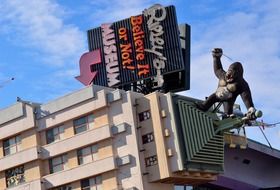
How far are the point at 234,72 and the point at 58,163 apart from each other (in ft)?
57.5

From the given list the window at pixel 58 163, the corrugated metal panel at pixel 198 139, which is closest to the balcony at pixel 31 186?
the window at pixel 58 163

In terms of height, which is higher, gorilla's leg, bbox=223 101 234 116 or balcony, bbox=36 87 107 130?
balcony, bbox=36 87 107 130

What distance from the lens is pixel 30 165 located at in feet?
202

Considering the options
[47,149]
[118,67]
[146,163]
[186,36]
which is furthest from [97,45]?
[146,163]

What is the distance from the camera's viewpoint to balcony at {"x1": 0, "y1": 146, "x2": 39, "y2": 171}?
60938 millimetres

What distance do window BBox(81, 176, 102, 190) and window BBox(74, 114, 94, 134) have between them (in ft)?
14.5

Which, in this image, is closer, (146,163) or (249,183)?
(146,163)

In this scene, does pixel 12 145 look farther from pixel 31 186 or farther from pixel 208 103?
pixel 208 103

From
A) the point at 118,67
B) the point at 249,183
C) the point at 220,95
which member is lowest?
the point at 249,183

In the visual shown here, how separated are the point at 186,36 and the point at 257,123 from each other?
1226cm

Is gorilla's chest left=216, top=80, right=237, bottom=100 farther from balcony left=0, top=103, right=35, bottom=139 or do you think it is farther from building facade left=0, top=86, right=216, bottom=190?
balcony left=0, top=103, right=35, bottom=139

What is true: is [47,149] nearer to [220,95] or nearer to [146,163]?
[146,163]

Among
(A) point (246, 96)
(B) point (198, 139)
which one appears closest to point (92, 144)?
(B) point (198, 139)

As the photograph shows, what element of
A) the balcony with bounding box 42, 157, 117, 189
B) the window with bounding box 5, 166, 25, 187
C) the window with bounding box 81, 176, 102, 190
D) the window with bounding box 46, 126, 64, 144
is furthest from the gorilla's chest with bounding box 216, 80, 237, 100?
the window with bounding box 5, 166, 25, 187
